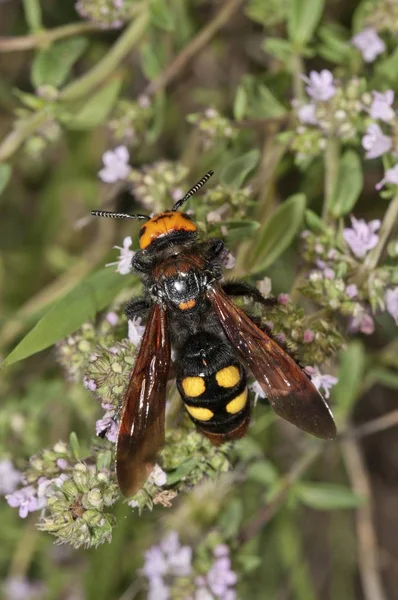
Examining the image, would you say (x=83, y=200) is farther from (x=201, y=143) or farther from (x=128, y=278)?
(x=128, y=278)

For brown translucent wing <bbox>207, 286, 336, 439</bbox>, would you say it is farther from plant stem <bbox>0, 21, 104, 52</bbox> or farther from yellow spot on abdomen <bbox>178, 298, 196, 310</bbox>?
plant stem <bbox>0, 21, 104, 52</bbox>

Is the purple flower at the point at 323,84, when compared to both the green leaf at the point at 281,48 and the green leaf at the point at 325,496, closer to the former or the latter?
the green leaf at the point at 281,48

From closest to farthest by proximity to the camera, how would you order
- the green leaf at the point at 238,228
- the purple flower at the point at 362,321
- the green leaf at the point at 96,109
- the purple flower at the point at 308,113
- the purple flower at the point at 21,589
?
the purple flower at the point at 362,321
the green leaf at the point at 238,228
the purple flower at the point at 308,113
the green leaf at the point at 96,109
the purple flower at the point at 21,589

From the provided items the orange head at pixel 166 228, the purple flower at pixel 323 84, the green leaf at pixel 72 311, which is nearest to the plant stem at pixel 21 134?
the green leaf at pixel 72 311

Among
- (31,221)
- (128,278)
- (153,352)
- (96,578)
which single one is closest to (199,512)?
(96,578)

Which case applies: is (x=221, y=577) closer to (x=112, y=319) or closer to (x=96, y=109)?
(x=112, y=319)

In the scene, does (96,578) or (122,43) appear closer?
(122,43)
